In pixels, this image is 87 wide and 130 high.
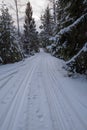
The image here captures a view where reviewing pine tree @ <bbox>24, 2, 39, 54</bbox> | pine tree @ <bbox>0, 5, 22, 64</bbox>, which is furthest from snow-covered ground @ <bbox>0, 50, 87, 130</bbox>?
pine tree @ <bbox>24, 2, 39, 54</bbox>

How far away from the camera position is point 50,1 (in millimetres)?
30750

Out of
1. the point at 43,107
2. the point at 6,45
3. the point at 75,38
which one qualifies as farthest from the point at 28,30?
the point at 43,107

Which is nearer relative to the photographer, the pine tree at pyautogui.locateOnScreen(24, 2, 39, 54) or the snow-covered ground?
the snow-covered ground

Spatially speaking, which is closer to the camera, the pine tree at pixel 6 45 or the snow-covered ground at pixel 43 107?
the snow-covered ground at pixel 43 107

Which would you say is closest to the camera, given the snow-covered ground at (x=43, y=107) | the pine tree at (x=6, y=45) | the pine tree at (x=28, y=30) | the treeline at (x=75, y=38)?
the snow-covered ground at (x=43, y=107)

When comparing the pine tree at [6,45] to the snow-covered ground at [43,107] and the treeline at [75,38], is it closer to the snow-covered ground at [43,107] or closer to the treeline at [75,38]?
the treeline at [75,38]

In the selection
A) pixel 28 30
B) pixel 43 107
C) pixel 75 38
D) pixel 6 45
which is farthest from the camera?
pixel 28 30

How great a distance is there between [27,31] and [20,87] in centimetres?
3113

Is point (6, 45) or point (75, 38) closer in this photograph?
point (75, 38)

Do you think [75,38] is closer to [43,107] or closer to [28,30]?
[43,107]

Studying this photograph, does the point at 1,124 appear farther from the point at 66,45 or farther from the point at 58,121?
the point at 66,45

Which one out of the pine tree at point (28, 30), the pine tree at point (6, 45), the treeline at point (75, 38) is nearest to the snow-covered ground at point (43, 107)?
the treeline at point (75, 38)

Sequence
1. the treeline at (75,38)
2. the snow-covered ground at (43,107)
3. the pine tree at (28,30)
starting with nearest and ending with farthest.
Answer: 1. the snow-covered ground at (43,107)
2. the treeline at (75,38)
3. the pine tree at (28,30)

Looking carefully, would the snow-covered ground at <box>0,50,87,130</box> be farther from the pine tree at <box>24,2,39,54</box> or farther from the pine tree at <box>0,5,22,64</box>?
the pine tree at <box>24,2,39,54</box>
